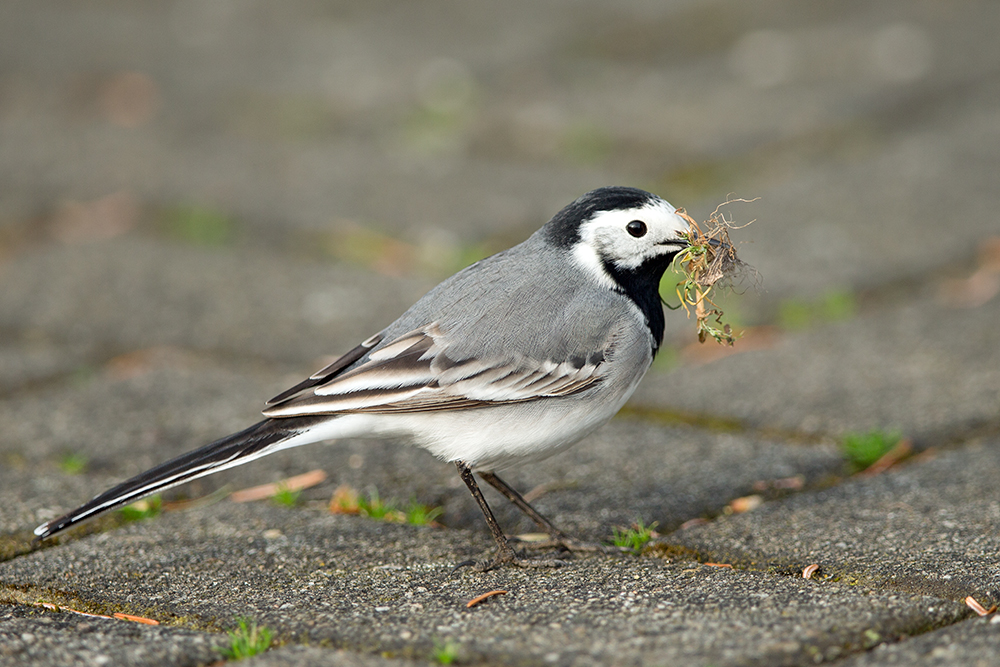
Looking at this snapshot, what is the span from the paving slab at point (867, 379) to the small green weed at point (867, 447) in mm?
166

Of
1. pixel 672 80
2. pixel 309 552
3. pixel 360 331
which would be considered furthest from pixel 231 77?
pixel 309 552

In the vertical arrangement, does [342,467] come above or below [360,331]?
below

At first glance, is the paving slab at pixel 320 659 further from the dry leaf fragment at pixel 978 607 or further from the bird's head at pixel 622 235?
the bird's head at pixel 622 235

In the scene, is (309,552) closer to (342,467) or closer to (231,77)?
(342,467)

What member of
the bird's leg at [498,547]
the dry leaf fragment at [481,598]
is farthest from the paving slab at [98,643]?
the bird's leg at [498,547]

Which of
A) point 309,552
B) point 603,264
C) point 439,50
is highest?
point 439,50

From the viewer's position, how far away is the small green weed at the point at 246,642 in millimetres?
2697

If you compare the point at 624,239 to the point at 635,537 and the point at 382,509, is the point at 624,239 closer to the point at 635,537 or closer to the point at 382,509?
the point at 635,537

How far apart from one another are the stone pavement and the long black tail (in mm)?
193

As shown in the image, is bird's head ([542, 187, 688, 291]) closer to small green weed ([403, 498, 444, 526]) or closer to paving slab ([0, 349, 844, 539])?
paving slab ([0, 349, 844, 539])

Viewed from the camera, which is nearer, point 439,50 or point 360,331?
point 360,331

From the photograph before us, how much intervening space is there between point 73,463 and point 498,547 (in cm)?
172

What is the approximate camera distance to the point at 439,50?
31.9 feet

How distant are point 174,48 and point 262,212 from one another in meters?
3.75
